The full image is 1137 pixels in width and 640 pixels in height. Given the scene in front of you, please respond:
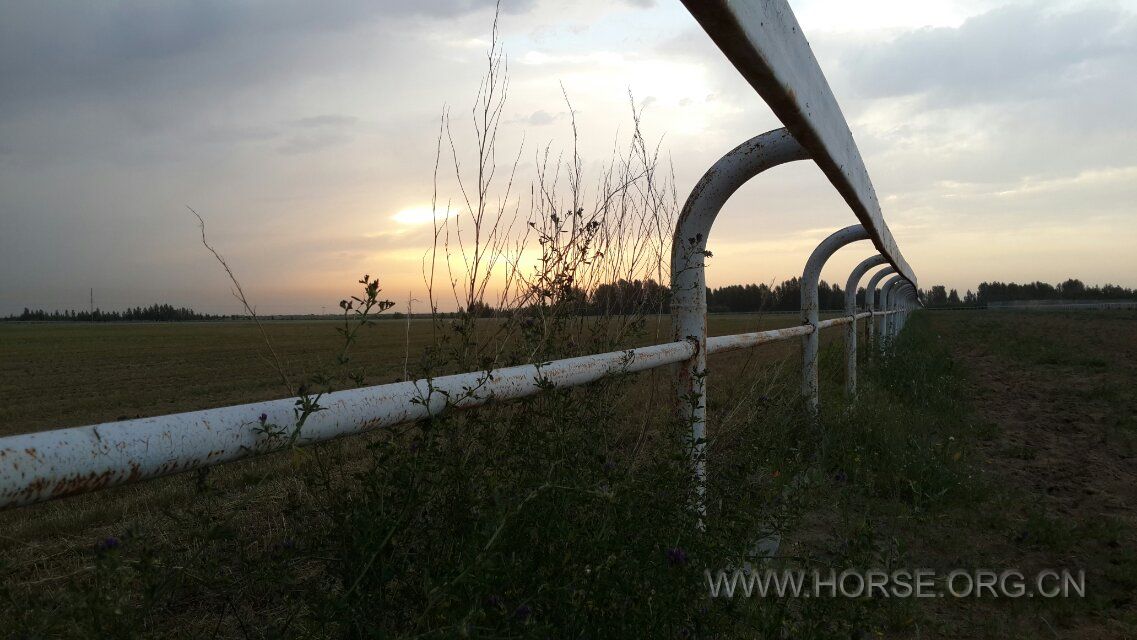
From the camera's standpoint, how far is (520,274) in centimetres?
293

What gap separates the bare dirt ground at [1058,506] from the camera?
2527 mm

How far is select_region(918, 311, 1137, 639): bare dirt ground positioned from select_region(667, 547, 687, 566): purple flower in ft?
4.28

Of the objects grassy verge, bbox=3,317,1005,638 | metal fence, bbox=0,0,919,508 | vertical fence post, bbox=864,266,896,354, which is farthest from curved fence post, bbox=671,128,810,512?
vertical fence post, bbox=864,266,896,354

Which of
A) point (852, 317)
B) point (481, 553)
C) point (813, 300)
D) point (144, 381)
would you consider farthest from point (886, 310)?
point (144, 381)

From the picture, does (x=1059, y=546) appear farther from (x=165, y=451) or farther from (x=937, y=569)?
(x=165, y=451)

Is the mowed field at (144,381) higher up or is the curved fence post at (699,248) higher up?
the curved fence post at (699,248)

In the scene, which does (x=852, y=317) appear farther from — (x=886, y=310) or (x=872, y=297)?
(x=886, y=310)

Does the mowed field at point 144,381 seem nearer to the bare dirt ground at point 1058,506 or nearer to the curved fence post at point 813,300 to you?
the curved fence post at point 813,300

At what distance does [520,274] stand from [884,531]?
207 cm

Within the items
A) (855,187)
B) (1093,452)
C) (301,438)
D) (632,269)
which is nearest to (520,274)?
(632,269)

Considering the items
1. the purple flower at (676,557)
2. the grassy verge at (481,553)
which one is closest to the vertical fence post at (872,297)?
the grassy verge at (481,553)

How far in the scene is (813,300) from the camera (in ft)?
16.5

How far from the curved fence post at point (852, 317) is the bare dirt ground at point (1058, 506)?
44.2 inches

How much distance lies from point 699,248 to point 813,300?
2.74 metres
